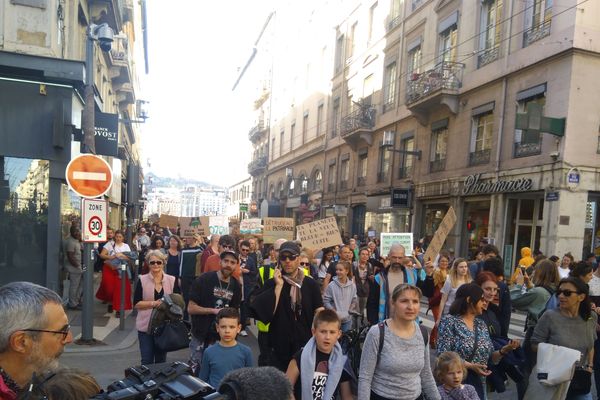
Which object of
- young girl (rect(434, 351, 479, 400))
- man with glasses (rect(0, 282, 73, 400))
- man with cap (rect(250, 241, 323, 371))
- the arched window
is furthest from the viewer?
the arched window

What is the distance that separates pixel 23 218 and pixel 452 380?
959 cm

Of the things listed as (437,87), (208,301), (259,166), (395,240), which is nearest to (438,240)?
(395,240)

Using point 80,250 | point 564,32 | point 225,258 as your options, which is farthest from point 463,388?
point 564,32

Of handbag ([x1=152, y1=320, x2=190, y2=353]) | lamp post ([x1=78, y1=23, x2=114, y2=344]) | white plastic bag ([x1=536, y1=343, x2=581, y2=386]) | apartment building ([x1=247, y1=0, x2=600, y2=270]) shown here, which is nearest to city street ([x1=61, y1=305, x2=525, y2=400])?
lamp post ([x1=78, y1=23, x2=114, y2=344])

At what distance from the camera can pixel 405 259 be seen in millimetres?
6625

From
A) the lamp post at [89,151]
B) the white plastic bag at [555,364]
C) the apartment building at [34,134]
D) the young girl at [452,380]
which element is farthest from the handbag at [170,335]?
the apartment building at [34,134]

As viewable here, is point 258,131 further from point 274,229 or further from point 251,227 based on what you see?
point 274,229

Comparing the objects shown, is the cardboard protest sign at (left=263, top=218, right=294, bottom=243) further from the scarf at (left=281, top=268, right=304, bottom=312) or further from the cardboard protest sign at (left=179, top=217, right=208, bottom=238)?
the scarf at (left=281, top=268, right=304, bottom=312)

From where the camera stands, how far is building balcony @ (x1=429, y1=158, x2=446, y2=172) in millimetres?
19812

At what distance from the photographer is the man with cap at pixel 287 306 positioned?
4469 millimetres

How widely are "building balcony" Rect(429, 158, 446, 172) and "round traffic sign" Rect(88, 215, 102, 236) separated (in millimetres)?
15485

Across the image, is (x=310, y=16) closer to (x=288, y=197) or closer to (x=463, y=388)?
(x=288, y=197)

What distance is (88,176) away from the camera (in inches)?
276

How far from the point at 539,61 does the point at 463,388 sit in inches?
554
